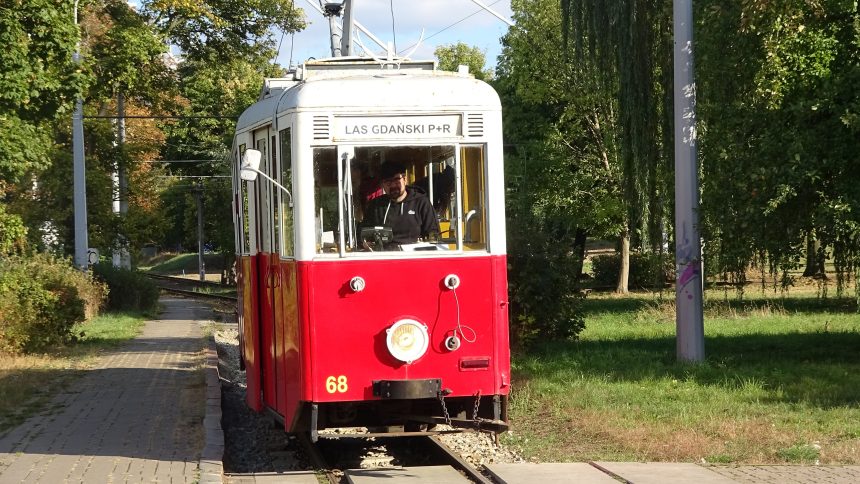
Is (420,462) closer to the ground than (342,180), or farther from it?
closer to the ground

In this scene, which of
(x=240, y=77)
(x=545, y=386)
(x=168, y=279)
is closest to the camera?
(x=545, y=386)

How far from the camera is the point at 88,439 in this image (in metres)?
12.1

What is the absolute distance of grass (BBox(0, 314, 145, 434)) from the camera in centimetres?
1455

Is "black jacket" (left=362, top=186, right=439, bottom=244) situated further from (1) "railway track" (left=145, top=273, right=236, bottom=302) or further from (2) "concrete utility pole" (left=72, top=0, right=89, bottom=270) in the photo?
(1) "railway track" (left=145, top=273, right=236, bottom=302)

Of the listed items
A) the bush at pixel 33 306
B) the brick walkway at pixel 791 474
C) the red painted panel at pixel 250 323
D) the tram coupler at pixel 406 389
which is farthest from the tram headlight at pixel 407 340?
the bush at pixel 33 306

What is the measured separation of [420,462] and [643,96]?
9396 mm

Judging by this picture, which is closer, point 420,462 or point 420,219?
point 420,219

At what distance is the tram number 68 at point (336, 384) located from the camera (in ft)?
31.9

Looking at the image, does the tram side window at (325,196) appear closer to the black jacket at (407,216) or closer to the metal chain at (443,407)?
the black jacket at (407,216)

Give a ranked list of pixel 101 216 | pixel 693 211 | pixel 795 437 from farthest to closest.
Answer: pixel 101 216
pixel 693 211
pixel 795 437

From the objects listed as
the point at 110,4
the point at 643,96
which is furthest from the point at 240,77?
the point at 643,96

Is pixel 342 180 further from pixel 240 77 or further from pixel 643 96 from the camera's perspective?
pixel 240 77

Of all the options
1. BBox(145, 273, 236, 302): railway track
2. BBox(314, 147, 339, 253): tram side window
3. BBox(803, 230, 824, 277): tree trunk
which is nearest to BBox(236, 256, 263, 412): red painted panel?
BBox(314, 147, 339, 253): tram side window

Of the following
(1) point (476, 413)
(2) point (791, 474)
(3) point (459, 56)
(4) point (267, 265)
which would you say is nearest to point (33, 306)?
(4) point (267, 265)
